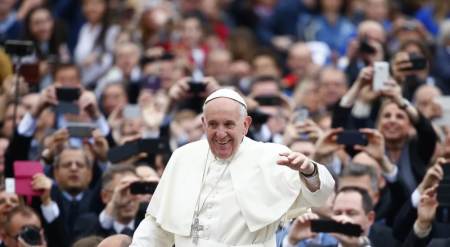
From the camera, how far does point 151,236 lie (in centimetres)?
1000

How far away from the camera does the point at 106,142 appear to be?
1394 centimetres

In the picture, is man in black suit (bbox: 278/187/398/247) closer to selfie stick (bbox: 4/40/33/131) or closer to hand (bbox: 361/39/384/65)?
selfie stick (bbox: 4/40/33/131)

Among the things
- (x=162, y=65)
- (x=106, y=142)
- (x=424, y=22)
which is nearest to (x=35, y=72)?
(x=106, y=142)

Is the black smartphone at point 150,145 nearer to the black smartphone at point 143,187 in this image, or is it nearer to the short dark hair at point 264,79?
the black smartphone at point 143,187

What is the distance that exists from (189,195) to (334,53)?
9362 mm

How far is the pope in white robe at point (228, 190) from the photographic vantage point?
9.62 m

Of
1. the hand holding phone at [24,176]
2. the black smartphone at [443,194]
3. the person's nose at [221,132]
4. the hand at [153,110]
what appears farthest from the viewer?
the hand at [153,110]

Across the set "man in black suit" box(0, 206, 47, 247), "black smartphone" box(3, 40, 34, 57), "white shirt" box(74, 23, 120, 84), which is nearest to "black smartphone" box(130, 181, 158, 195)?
"man in black suit" box(0, 206, 47, 247)

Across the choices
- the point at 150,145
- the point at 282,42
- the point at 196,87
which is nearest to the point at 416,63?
the point at 196,87

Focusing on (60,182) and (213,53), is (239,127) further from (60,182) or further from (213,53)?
(213,53)

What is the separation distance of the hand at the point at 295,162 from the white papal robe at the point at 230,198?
0.19 metres

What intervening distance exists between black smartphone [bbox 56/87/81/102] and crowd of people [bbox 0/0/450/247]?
0.02 m

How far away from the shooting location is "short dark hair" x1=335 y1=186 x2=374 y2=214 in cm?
1212

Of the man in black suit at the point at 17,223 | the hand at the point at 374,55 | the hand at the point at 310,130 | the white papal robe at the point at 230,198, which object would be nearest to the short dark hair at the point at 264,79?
the hand at the point at 374,55
